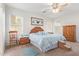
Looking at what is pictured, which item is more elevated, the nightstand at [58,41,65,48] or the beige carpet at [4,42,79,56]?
the nightstand at [58,41,65,48]

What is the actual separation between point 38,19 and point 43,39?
36 centimetres

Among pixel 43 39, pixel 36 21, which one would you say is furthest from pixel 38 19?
pixel 43 39

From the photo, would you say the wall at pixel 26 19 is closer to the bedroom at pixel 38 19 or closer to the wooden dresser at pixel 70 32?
the bedroom at pixel 38 19

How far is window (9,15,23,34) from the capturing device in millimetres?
1637

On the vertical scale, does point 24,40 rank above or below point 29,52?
above

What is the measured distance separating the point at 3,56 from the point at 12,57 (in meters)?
0.15

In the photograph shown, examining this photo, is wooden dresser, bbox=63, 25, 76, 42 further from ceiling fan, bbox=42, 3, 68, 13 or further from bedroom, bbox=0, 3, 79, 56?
ceiling fan, bbox=42, 3, 68, 13

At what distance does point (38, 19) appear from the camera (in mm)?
1713

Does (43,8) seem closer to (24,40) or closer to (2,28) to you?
(24,40)

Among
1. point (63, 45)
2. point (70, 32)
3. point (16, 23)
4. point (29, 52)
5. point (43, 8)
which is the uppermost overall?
point (43, 8)

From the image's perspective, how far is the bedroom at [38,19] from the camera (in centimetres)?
162

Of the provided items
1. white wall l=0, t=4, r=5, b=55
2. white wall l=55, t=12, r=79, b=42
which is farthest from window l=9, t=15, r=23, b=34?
white wall l=55, t=12, r=79, b=42

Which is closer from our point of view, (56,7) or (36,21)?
(56,7)

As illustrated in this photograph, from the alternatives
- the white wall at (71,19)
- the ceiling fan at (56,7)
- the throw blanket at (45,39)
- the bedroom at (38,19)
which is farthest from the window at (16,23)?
the white wall at (71,19)
